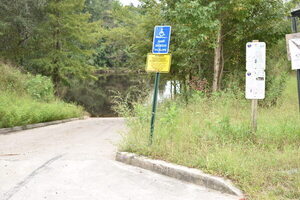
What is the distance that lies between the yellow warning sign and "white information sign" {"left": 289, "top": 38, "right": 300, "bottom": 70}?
214 centimetres

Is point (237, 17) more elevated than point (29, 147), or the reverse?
point (237, 17)

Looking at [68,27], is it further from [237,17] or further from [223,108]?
[223,108]

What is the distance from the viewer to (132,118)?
7.50 metres

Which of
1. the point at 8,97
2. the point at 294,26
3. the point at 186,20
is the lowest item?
Answer: the point at 8,97

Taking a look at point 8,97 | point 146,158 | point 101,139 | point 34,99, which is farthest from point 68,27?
point 146,158

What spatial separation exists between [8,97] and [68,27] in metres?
8.25

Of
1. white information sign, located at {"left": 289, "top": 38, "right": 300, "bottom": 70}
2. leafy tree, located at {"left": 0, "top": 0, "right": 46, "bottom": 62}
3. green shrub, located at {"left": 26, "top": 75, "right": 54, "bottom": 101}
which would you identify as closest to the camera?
white information sign, located at {"left": 289, "top": 38, "right": 300, "bottom": 70}

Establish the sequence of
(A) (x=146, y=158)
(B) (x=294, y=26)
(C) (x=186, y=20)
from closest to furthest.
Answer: (A) (x=146, y=158) < (B) (x=294, y=26) < (C) (x=186, y=20)

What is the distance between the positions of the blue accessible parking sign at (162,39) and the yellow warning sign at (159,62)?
3.3 inches

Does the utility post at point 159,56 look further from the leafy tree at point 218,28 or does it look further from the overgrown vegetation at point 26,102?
the overgrown vegetation at point 26,102

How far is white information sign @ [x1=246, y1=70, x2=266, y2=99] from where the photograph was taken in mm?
5991

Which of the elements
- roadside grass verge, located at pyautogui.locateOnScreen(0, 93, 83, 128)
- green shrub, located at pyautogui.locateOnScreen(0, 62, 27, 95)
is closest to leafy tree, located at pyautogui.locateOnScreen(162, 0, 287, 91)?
roadside grass verge, located at pyautogui.locateOnScreen(0, 93, 83, 128)

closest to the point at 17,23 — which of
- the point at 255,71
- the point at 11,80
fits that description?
the point at 11,80

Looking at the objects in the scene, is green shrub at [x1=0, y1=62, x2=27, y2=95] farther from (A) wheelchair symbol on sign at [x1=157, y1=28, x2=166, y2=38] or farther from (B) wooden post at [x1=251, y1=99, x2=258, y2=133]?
(B) wooden post at [x1=251, y1=99, x2=258, y2=133]
